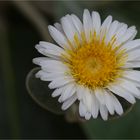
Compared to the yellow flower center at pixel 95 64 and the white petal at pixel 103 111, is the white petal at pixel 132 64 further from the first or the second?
the white petal at pixel 103 111

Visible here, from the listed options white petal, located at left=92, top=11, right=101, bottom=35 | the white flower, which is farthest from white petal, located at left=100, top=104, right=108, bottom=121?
white petal, located at left=92, top=11, right=101, bottom=35

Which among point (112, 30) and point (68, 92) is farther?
point (112, 30)

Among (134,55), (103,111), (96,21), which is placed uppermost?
(96,21)

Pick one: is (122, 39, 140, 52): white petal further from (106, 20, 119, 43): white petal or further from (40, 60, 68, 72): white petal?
(40, 60, 68, 72): white petal

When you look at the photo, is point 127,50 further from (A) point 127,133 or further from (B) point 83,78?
(A) point 127,133

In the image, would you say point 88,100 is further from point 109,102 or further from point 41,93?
point 41,93

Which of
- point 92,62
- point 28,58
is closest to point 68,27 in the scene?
point 92,62

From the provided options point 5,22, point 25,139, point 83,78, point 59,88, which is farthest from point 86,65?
point 5,22
